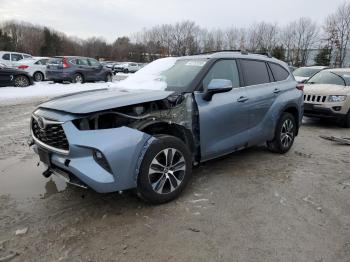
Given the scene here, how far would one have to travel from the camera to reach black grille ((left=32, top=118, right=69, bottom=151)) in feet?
11.4

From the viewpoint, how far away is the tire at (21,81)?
643 inches

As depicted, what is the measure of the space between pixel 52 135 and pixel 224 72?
8.16 ft

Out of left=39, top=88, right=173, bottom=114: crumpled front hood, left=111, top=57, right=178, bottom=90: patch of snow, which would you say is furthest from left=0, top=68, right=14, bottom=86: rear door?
left=39, top=88, right=173, bottom=114: crumpled front hood

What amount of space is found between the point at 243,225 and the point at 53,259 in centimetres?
Answer: 183

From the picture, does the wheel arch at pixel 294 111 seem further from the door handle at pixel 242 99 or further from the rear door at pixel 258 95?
the door handle at pixel 242 99

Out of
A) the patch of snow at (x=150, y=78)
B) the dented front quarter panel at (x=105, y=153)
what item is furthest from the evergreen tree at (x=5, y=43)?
the dented front quarter panel at (x=105, y=153)

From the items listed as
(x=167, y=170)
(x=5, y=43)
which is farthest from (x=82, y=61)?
(x=5, y=43)

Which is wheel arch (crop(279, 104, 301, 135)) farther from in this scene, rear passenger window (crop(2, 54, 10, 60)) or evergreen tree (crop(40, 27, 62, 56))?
evergreen tree (crop(40, 27, 62, 56))

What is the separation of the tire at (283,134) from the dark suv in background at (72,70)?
14664 millimetres

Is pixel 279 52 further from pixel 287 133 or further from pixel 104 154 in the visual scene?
pixel 104 154

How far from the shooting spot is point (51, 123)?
3.57m

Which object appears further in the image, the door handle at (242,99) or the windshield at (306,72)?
the windshield at (306,72)

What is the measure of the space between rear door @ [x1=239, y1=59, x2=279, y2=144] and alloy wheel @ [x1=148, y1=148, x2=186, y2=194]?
5.27 feet

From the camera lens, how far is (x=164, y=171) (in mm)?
3871
